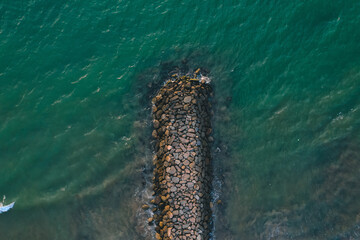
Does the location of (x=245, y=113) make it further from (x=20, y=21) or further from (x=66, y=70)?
(x=20, y=21)

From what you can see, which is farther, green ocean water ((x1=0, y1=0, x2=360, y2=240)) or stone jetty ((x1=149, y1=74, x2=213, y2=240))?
green ocean water ((x1=0, y1=0, x2=360, y2=240))

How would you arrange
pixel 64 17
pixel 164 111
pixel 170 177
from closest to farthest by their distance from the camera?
pixel 170 177, pixel 164 111, pixel 64 17

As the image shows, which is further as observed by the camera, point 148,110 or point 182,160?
point 148,110

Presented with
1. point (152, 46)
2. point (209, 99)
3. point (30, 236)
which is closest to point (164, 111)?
point (209, 99)

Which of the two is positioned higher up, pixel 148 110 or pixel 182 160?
pixel 148 110
